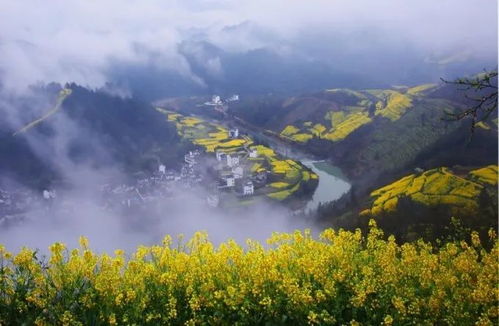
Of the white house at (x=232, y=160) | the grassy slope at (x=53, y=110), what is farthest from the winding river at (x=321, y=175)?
the grassy slope at (x=53, y=110)

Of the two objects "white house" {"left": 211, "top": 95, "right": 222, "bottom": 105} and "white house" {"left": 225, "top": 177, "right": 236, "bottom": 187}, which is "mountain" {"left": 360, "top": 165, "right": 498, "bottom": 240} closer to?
"white house" {"left": 225, "top": 177, "right": 236, "bottom": 187}

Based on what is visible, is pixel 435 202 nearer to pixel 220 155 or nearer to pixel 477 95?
pixel 477 95

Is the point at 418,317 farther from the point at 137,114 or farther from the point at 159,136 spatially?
the point at 137,114

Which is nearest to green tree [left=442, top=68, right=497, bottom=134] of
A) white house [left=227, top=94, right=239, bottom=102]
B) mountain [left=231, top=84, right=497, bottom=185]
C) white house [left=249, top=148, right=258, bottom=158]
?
mountain [left=231, top=84, right=497, bottom=185]

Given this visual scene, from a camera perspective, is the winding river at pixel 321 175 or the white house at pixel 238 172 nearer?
the winding river at pixel 321 175

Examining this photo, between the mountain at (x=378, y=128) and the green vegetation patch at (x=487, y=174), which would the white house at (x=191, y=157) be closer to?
A: the mountain at (x=378, y=128)

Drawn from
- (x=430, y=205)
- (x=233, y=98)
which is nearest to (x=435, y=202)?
(x=430, y=205)
